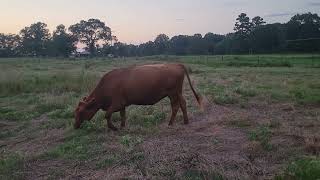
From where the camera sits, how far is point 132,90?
36.3ft

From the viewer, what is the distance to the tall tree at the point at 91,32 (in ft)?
396

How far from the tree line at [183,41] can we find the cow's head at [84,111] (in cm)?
6035

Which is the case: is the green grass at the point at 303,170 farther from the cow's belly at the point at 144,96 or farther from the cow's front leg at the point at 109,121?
the cow's front leg at the point at 109,121

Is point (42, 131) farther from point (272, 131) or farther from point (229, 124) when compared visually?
point (272, 131)

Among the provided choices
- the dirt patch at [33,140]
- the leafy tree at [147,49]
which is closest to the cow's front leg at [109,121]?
the dirt patch at [33,140]

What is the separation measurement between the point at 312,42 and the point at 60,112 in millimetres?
60044

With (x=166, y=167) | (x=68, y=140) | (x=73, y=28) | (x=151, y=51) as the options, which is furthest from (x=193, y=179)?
(x=73, y=28)

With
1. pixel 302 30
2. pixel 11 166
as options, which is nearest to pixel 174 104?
pixel 11 166

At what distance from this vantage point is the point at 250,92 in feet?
55.8

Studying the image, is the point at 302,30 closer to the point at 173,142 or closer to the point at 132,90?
the point at 132,90

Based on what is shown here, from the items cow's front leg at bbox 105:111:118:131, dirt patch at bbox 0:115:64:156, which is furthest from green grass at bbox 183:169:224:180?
cow's front leg at bbox 105:111:118:131

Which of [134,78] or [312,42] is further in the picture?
[312,42]

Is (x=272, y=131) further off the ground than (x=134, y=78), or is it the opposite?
(x=134, y=78)

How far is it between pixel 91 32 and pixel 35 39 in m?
15.1
